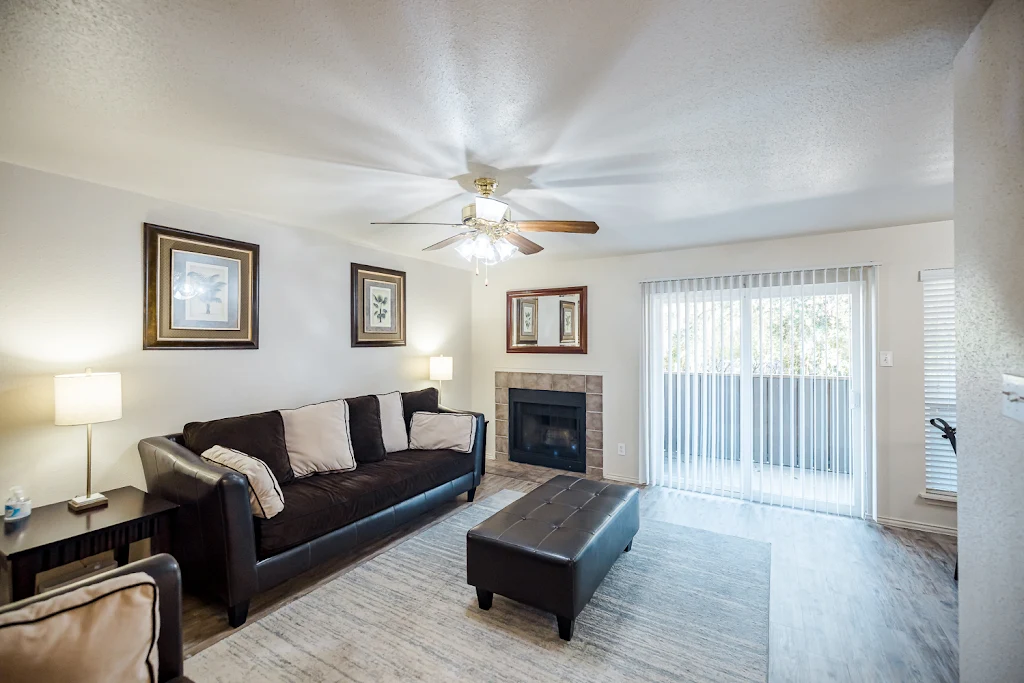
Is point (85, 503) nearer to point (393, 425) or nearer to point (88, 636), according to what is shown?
point (88, 636)

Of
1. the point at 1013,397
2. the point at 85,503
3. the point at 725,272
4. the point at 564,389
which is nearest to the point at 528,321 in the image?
the point at 564,389

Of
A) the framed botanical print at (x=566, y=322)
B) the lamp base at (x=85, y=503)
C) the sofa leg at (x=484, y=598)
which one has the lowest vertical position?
the sofa leg at (x=484, y=598)

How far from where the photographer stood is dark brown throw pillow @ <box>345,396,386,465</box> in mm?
3652

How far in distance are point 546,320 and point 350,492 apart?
2.96m

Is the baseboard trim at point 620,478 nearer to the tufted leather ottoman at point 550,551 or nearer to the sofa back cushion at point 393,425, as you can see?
the tufted leather ottoman at point 550,551

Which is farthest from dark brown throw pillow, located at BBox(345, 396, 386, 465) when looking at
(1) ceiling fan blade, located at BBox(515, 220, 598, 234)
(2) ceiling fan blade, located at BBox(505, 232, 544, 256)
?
(1) ceiling fan blade, located at BBox(515, 220, 598, 234)

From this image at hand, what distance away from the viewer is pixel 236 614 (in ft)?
7.41

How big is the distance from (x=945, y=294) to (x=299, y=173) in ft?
15.1

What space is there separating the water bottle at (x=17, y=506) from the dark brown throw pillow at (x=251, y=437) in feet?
2.34

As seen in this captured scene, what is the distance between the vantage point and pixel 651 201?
2.91m

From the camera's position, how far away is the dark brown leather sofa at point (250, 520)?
226 centimetres

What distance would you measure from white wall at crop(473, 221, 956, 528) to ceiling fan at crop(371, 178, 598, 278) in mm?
1407

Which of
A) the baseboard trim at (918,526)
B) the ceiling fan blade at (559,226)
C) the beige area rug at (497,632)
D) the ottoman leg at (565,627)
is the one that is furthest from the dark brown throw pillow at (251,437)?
the baseboard trim at (918,526)

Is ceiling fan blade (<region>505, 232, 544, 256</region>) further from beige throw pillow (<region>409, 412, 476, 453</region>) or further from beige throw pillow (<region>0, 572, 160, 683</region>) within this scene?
beige throw pillow (<region>0, 572, 160, 683</region>)
